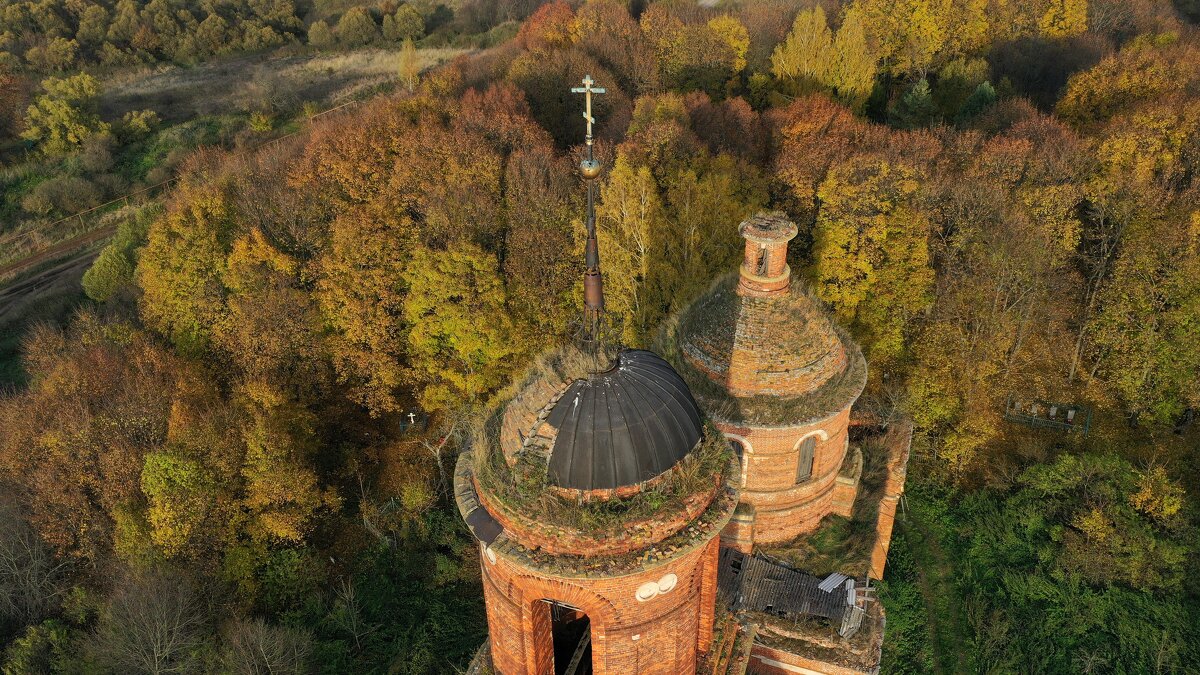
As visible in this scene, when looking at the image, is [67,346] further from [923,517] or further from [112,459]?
[923,517]

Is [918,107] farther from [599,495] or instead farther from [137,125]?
[137,125]

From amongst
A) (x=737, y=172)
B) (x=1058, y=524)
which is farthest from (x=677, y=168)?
(x=1058, y=524)

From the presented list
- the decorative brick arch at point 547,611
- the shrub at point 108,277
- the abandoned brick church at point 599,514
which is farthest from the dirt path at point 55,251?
the decorative brick arch at point 547,611

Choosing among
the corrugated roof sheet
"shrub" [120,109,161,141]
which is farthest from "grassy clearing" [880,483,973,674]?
"shrub" [120,109,161,141]

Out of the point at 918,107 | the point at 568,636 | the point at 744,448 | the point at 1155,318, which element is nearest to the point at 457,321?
the point at 744,448

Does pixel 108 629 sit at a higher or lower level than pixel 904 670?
higher

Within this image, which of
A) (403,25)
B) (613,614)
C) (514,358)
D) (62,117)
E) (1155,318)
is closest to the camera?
(613,614)
